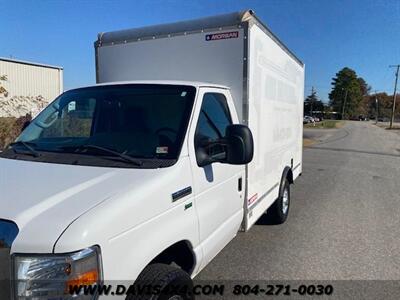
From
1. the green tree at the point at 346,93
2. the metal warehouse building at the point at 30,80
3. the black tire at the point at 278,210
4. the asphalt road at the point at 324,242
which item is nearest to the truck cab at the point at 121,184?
the asphalt road at the point at 324,242

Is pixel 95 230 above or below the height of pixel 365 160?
above

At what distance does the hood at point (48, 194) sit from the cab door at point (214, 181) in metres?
0.65

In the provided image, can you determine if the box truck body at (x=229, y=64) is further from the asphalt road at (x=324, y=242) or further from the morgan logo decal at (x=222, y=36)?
the asphalt road at (x=324, y=242)

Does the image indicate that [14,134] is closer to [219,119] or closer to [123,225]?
[219,119]

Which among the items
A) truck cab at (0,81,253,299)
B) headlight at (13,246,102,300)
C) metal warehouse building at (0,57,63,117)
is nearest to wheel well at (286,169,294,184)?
truck cab at (0,81,253,299)

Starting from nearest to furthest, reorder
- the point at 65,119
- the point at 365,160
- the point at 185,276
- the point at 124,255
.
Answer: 1. the point at 124,255
2. the point at 185,276
3. the point at 65,119
4. the point at 365,160

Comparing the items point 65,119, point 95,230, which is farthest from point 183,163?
point 65,119

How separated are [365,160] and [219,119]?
14.2 metres

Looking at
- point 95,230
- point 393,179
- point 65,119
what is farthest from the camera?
point 393,179

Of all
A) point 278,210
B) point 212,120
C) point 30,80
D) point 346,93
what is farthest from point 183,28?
point 346,93

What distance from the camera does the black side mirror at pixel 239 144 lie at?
312cm

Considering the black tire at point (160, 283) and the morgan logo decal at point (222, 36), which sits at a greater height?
the morgan logo decal at point (222, 36)

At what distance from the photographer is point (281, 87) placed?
611 cm

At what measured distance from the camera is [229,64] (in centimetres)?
434
